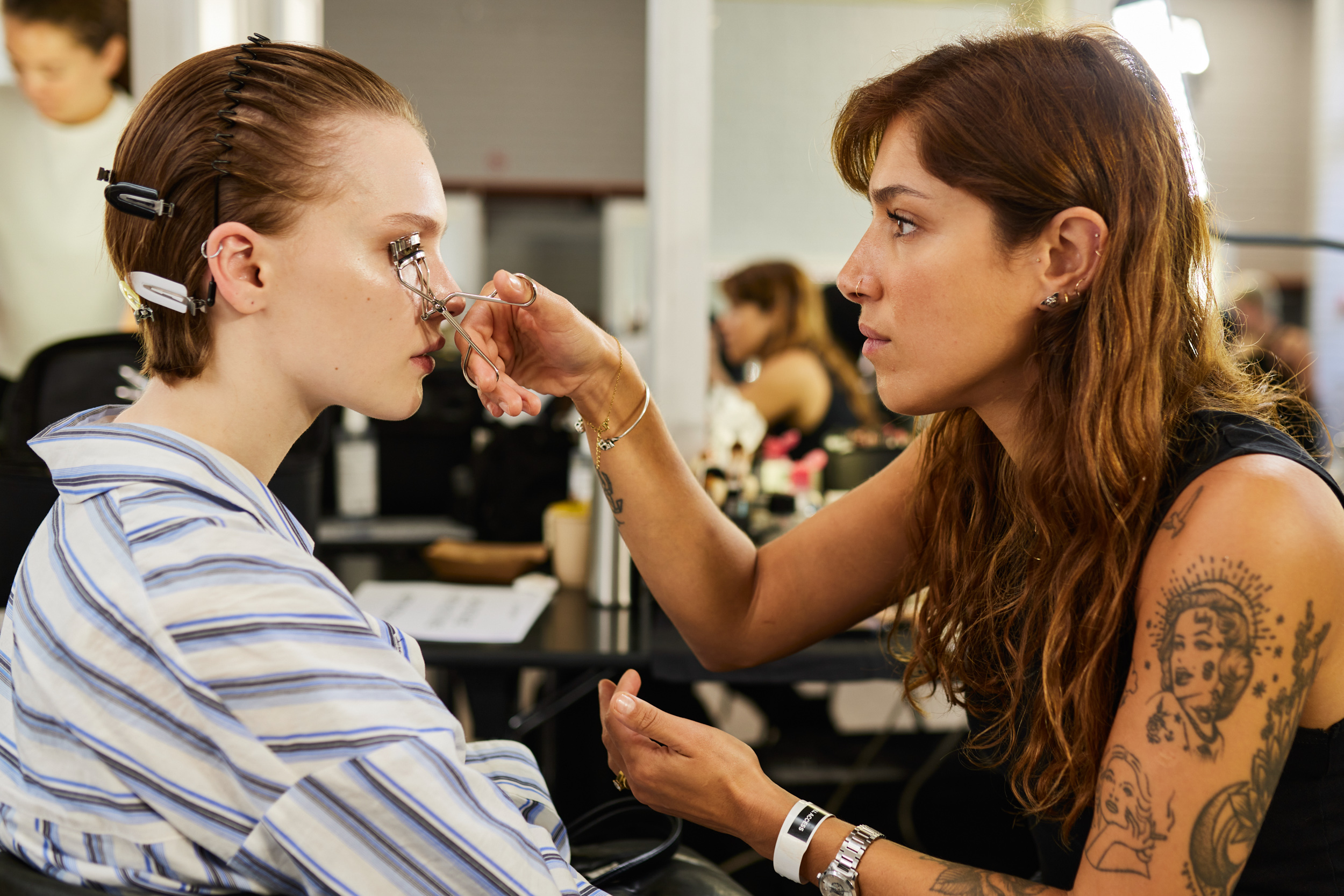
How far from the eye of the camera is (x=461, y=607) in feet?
5.56

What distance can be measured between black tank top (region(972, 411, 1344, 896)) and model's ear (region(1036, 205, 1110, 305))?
0.61 feet

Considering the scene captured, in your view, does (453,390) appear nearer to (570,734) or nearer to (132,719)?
(570,734)

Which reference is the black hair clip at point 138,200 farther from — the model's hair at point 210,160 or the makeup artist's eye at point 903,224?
the makeup artist's eye at point 903,224

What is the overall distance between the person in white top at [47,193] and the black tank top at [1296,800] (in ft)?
7.49

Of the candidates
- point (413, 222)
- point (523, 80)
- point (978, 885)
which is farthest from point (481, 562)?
point (523, 80)

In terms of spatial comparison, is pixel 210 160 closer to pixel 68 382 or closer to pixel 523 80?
pixel 68 382

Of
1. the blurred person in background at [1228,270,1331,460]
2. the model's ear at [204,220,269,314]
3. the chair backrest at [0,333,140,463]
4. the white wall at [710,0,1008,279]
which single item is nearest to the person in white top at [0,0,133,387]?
the chair backrest at [0,333,140,463]

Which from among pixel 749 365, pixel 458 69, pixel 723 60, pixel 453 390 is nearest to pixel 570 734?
pixel 453 390

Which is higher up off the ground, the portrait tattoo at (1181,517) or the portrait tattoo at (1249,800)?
the portrait tattoo at (1181,517)

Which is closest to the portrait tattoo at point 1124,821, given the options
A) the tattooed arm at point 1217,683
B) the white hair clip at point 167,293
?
the tattooed arm at point 1217,683

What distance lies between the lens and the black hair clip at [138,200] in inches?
30.6

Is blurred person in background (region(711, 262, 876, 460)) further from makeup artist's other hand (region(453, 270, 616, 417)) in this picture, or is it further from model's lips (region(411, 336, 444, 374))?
model's lips (region(411, 336, 444, 374))

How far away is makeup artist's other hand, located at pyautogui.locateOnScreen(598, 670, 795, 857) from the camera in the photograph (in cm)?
89

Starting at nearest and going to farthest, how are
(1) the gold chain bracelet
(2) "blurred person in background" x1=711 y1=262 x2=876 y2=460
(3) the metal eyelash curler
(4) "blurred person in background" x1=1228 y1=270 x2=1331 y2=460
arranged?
(3) the metal eyelash curler, (1) the gold chain bracelet, (2) "blurred person in background" x1=711 y1=262 x2=876 y2=460, (4) "blurred person in background" x1=1228 y1=270 x2=1331 y2=460
